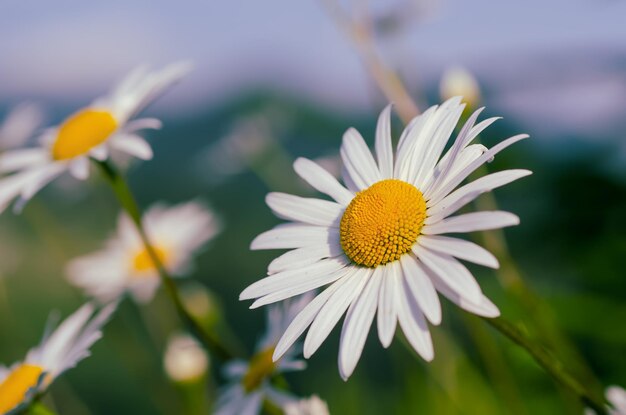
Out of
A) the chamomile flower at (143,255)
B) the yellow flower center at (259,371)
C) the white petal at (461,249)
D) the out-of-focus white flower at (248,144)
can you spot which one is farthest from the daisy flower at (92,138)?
the out-of-focus white flower at (248,144)

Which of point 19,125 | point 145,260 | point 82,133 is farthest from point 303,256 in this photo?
point 19,125

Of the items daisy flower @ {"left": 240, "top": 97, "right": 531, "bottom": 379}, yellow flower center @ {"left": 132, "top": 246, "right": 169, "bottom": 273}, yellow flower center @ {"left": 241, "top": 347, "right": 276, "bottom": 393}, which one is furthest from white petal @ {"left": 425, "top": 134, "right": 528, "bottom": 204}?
yellow flower center @ {"left": 132, "top": 246, "right": 169, "bottom": 273}

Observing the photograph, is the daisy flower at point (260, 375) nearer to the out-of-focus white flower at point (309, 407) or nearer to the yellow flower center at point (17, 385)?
the out-of-focus white flower at point (309, 407)

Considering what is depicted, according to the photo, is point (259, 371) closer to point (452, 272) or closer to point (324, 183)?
point (324, 183)

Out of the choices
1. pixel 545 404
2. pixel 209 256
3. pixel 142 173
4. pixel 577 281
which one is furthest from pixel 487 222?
pixel 142 173

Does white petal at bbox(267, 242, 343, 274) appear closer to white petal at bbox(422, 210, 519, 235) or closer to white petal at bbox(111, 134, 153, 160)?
white petal at bbox(422, 210, 519, 235)
